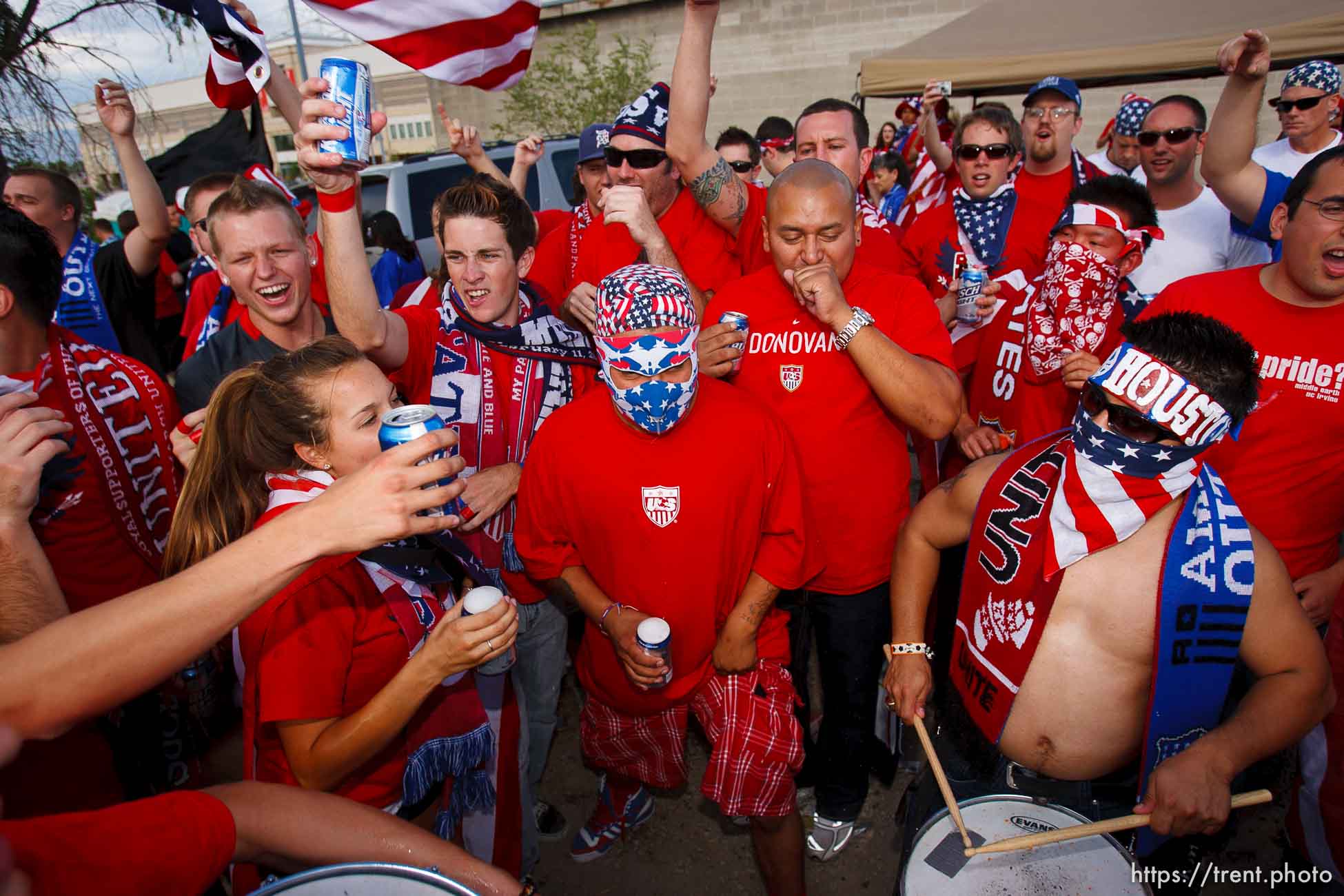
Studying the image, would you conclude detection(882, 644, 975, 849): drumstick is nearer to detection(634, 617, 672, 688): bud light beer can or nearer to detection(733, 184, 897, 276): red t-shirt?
detection(634, 617, 672, 688): bud light beer can

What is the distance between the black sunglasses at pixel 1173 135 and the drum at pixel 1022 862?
13.6ft

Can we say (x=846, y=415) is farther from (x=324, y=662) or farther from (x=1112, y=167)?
(x=1112, y=167)

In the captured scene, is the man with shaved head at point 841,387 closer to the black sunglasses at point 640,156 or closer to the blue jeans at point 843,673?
the blue jeans at point 843,673

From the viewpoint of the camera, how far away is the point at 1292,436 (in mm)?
2576

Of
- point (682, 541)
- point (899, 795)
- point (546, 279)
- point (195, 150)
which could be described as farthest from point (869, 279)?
point (195, 150)

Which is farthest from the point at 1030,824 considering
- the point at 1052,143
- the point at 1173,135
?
the point at 1052,143

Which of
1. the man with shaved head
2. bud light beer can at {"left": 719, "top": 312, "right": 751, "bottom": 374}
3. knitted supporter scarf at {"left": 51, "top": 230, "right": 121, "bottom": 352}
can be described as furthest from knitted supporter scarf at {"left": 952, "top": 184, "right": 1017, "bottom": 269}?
knitted supporter scarf at {"left": 51, "top": 230, "right": 121, "bottom": 352}

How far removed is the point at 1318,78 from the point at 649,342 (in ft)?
17.0

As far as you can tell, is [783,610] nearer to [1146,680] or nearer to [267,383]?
[1146,680]

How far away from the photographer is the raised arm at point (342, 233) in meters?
2.17

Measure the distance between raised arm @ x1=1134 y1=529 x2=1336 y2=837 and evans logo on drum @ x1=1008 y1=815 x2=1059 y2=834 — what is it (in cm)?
25

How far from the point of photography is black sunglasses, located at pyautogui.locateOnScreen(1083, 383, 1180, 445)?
1.90 metres

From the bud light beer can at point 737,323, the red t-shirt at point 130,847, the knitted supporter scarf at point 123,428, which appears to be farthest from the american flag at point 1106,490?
the knitted supporter scarf at point 123,428

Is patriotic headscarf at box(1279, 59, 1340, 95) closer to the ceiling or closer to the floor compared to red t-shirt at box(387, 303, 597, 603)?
closer to the ceiling
